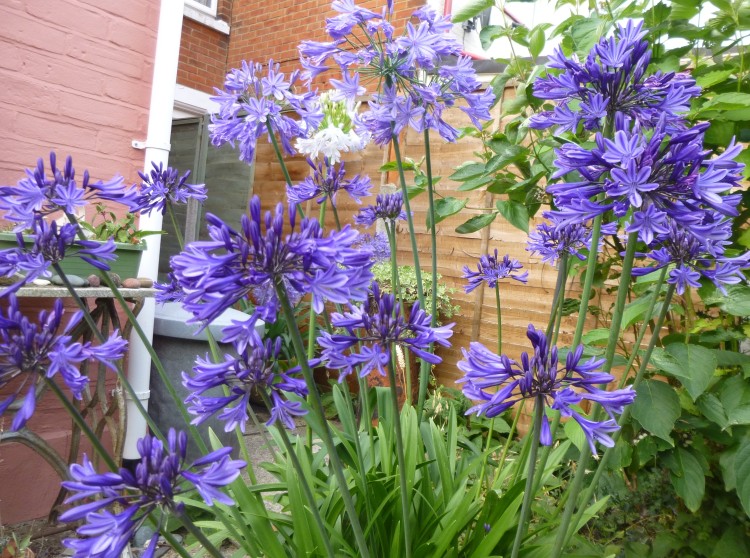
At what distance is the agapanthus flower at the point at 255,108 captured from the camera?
5.01 ft

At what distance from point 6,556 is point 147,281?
1.13m

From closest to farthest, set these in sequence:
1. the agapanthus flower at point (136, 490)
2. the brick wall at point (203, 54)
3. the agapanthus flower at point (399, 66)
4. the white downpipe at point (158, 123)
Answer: the agapanthus flower at point (136, 490)
the agapanthus flower at point (399, 66)
the white downpipe at point (158, 123)
the brick wall at point (203, 54)

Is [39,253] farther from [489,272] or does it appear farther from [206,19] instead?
[206,19]

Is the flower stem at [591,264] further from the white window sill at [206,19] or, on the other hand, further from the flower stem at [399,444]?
the white window sill at [206,19]

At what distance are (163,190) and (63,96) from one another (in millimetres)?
1618

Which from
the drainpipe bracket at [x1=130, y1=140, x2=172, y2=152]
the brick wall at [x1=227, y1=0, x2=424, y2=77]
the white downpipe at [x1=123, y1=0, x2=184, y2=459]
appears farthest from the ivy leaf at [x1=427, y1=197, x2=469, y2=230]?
the brick wall at [x1=227, y1=0, x2=424, y2=77]

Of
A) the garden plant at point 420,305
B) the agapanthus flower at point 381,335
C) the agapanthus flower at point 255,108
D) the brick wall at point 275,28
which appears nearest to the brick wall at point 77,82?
the garden plant at point 420,305

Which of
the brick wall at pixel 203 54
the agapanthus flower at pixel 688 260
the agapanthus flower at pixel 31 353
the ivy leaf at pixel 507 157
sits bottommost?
the agapanthus flower at pixel 31 353

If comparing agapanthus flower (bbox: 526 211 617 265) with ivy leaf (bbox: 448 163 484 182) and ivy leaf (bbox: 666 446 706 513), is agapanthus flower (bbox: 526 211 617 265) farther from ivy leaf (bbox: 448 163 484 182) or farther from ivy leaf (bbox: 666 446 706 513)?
ivy leaf (bbox: 666 446 706 513)

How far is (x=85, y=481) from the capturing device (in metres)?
0.69

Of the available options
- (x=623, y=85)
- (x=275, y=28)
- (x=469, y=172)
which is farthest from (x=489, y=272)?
(x=275, y=28)

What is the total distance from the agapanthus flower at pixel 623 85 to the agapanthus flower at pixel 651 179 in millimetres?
119

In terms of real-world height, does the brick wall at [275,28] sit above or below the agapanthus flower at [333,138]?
above

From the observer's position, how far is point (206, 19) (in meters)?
7.27
